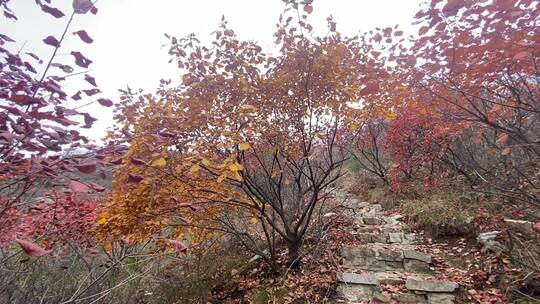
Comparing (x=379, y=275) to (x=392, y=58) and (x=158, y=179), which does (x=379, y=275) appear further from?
(x=158, y=179)

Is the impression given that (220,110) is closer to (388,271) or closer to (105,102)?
(105,102)

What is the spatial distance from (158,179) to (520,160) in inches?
255

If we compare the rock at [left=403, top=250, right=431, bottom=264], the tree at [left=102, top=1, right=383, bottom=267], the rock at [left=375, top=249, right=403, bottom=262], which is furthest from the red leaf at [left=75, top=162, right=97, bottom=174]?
the rock at [left=403, top=250, right=431, bottom=264]

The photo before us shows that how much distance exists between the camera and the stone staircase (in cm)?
376

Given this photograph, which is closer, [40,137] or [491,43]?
[40,137]

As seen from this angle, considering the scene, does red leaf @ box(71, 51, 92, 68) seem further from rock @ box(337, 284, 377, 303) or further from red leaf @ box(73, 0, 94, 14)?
Result: rock @ box(337, 284, 377, 303)

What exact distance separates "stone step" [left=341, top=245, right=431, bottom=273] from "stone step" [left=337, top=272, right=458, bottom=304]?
0.98ft

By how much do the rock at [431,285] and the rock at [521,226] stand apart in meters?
1.41

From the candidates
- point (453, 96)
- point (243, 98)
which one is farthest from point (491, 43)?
point (243, 98)

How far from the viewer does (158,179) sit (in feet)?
11.5

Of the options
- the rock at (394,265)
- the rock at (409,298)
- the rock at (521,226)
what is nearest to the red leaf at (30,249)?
the rock at (409,298)

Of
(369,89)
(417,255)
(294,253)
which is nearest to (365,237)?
(417,255)

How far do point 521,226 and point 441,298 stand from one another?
1768 mm

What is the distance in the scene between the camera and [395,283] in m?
4.09
